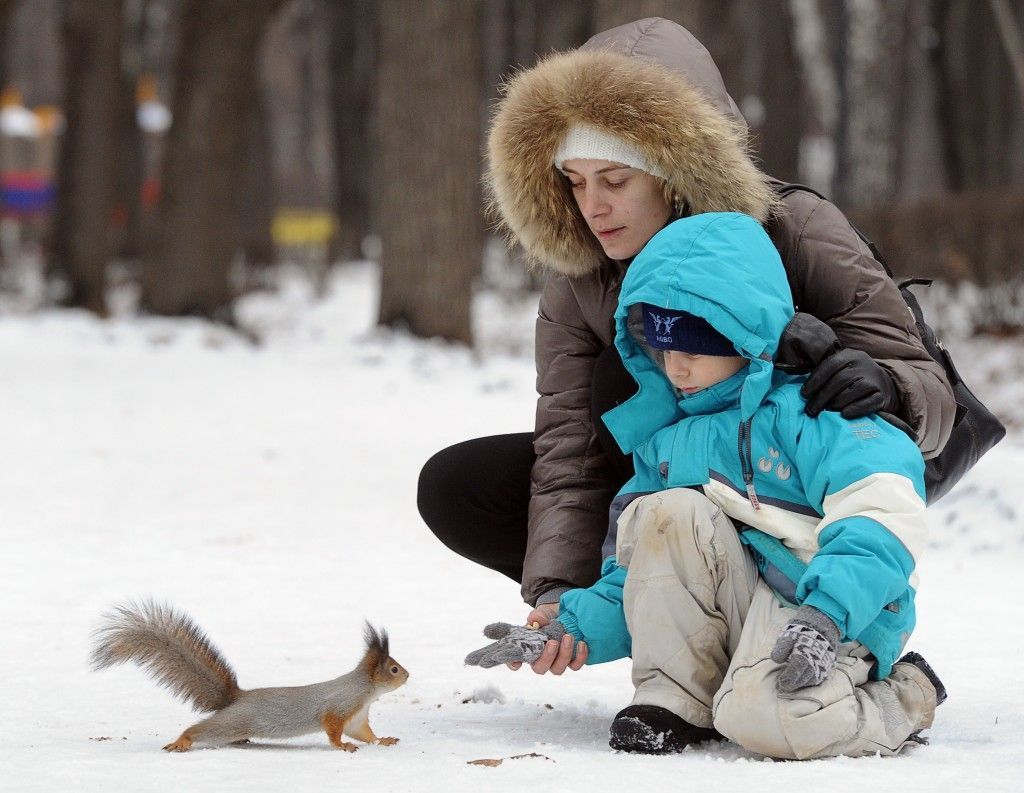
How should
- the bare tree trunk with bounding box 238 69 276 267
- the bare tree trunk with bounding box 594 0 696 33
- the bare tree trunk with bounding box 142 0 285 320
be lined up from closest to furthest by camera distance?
1. the bare tree trunk with bounding box 594 0 696 33
2. the bare tree trunk with bounding box 142 0 285 320
3. the bare tree trunk with bounding box 238 69 276 267

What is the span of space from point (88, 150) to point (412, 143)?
16.9ft

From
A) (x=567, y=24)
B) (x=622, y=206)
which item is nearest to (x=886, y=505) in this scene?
(x=622, y=206)

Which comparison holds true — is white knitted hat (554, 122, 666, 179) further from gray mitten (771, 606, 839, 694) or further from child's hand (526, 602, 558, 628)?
gray mitten (771, 606, 839, 694)

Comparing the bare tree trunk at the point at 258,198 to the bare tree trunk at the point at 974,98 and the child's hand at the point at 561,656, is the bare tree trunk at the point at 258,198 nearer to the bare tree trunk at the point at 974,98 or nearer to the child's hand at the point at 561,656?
the bare tree trunk at the point at 974,98

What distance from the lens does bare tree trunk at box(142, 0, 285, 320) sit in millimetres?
12250

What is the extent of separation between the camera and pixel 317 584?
4777 mm

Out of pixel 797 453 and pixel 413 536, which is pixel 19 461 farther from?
pixel 797 453

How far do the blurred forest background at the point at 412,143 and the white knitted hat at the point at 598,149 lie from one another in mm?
881

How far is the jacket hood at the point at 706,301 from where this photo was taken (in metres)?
2.81

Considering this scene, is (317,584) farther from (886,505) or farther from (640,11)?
(640,11)

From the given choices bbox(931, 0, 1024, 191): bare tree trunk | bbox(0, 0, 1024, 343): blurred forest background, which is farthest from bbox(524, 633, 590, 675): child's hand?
bbox(931, 0, 1024, 191): bare tree trunk

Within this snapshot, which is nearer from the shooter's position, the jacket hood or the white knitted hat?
the jacket hood

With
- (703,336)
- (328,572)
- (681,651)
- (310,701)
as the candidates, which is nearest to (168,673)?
(310,701)

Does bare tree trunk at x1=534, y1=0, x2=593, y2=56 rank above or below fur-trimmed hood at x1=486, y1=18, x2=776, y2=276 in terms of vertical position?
above
